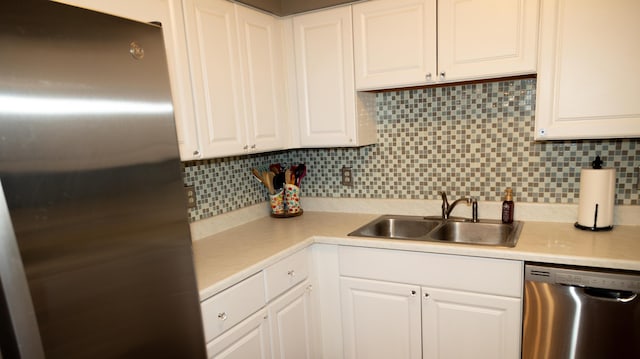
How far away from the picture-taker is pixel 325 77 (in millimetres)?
2273

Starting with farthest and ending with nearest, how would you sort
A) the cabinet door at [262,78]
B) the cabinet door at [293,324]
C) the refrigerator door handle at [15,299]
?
the cabinet door at [262,78] < the cabinet door at [293,324] < the refrigerator door handle at [15,299]

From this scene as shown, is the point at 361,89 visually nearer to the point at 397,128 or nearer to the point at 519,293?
the point at 397,128

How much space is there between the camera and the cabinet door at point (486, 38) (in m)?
1.79

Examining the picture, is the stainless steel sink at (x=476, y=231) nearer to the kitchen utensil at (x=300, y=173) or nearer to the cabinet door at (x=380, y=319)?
the cabinet door at (x=380, y=319)

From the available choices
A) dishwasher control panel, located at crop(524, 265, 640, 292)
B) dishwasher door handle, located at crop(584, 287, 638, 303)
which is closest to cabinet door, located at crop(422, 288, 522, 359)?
dishwasher control panel, located at crop(524, 265, 640, 292)

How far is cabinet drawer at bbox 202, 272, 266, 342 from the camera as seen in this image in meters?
1.47

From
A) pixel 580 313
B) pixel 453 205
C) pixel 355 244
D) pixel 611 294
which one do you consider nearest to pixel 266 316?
pixel 355 244

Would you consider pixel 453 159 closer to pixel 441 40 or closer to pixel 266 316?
pixel 441 40

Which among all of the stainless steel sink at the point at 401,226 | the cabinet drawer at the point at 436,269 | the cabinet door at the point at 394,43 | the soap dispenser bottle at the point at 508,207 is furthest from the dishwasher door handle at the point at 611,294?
the cabinet door at the point at 394,43

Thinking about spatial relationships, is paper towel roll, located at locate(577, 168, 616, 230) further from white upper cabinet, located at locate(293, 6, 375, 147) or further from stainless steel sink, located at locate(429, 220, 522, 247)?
white upper cabinet, located at locate(293, 6, 375, 147)

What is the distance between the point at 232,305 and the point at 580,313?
1.41 m

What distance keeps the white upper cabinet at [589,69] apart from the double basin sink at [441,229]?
58 centimetres

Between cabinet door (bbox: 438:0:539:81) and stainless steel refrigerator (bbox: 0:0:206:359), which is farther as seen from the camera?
cabinet door (bbox: 438:0:539:81)

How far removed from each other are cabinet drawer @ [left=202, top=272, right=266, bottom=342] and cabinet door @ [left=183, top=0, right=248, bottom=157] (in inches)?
24.8
